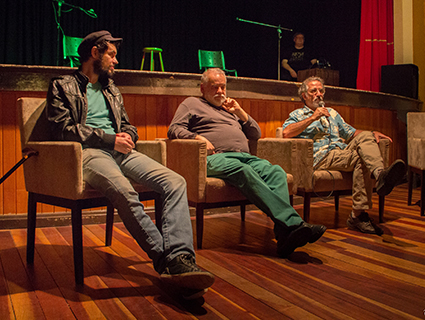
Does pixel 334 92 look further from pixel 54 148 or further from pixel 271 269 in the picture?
pixel 54 148

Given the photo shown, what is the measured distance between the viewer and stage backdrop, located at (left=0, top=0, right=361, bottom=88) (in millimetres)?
6551

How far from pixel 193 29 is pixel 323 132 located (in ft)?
19.4

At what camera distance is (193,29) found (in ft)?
26.8

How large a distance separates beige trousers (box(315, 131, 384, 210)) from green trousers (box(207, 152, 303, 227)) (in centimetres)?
63

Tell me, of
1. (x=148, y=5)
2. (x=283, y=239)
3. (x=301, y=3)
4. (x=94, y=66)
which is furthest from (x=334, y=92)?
(x=148, y=5)

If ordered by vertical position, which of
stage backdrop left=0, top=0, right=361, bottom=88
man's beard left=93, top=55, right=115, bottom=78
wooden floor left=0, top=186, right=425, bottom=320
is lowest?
wooden floor left=0, top=186, right=425, bottom=320

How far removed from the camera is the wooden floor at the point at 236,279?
146 centimetres

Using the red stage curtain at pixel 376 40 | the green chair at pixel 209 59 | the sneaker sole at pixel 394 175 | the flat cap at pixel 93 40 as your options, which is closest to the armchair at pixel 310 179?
the sneaker sole at pixel 394 175

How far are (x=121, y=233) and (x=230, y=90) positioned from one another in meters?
1.42

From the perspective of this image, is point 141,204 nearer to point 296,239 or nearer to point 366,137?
point 296,239

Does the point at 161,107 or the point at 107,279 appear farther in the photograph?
the point at 161,107

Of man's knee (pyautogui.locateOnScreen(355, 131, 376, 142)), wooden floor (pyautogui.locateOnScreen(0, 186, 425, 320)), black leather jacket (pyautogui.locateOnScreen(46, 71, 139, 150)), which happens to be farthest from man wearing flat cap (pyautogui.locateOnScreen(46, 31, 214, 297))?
man's knee (pyautogui.locateOnScreen(355, 131, 376, 142))

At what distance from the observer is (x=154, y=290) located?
1.67 metres

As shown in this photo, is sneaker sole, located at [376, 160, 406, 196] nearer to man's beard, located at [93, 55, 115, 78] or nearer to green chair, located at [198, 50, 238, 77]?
man's beard, located at [93, 55, 115, 78]
